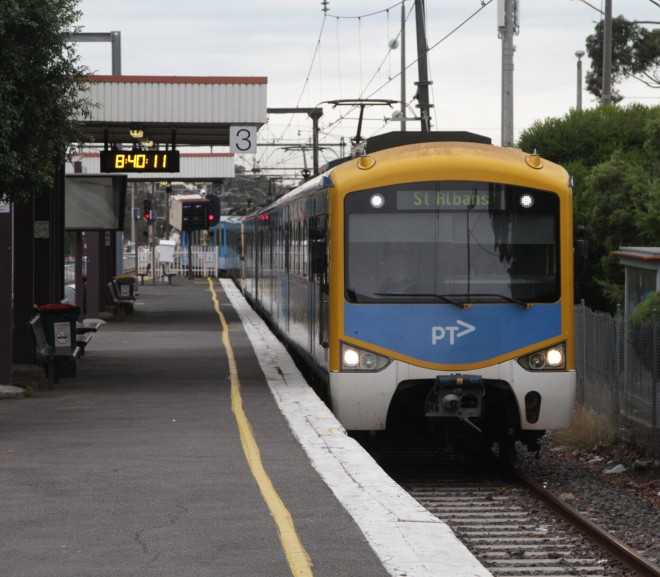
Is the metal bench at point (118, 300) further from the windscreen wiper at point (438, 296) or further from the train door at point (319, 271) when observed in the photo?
the windscreen wiper at point (438, 296)

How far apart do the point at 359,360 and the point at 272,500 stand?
3.87 m

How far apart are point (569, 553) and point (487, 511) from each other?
1.90m

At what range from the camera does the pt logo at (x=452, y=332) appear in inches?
505

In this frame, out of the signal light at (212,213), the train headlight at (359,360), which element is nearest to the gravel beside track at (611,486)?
the train headlight at (359,360)

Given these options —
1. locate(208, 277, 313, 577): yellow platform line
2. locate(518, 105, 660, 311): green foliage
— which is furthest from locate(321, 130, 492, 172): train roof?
locate(518, 105, 660, 311): green foliage

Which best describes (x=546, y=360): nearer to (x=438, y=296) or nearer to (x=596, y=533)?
(x=438, y=296)

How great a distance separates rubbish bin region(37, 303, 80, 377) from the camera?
17.3 meters

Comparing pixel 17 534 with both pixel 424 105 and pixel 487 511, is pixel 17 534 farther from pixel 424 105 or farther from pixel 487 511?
pixel 424 105

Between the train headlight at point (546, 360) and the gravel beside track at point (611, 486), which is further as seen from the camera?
the train headlight at point (546, 360)

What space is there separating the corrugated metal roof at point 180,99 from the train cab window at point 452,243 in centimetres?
1127

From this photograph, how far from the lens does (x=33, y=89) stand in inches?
596

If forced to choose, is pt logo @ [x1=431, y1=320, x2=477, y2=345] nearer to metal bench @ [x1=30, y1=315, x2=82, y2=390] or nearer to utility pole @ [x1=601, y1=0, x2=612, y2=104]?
metal bench @ [x1=30, y1=315, x2=82, y2=390]

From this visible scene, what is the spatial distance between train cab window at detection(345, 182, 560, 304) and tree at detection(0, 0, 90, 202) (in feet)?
12.3

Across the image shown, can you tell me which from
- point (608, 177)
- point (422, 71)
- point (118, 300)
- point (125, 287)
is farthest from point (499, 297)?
point (125, 287)
